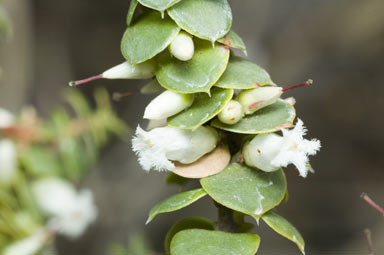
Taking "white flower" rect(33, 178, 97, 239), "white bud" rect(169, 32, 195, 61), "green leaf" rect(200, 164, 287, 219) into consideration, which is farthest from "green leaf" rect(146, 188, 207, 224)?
"white flower" rect(33, 178, 97, 239)

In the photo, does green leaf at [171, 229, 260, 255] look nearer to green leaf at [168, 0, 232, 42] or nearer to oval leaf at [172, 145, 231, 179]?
oval leaf at [172, 145, 231, 179]

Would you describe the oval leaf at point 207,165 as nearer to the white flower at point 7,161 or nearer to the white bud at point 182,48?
the white bud at point 182,48

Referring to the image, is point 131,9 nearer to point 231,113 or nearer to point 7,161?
point 231,113

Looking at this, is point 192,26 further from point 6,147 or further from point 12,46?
point 12,46

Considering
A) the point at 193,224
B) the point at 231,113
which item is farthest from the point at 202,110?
the point at 193,224

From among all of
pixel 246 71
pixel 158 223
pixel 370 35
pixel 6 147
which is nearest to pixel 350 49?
pixel 370 35
